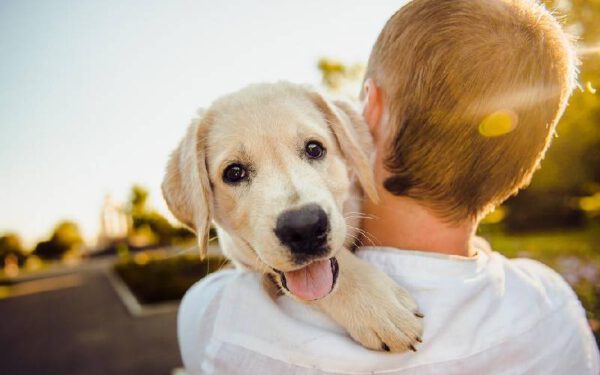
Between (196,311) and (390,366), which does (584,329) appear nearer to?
(390,366)

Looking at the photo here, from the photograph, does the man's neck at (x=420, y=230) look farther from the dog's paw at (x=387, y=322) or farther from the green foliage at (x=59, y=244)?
the green foliage at (x=59, y=244)

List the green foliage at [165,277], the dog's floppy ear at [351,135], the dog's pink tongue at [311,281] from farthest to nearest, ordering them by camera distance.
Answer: the green foliage at [165,277] < the dog's floppy ear at [351,135] < the dog's pink tongue at [311,281]

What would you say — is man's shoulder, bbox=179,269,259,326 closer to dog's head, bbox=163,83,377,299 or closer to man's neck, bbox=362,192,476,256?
dog's head, bbox=163,83,377,299

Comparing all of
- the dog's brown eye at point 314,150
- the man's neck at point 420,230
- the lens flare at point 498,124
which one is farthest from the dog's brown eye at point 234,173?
the lens flare at point 498,124

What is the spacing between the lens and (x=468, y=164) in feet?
7.47

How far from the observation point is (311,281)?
2.33 m

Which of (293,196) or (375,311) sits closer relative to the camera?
(375,311)

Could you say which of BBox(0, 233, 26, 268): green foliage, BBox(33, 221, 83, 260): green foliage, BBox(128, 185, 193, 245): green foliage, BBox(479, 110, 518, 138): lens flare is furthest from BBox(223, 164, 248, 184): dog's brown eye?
BBox(33, 221, 83, 260): green foliage

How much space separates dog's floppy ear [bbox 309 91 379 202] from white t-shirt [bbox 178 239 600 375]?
0.42 m

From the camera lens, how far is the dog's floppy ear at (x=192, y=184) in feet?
9.45

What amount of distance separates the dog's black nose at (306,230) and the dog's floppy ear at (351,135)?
1.21 feet

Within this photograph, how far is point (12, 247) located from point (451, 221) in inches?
2342

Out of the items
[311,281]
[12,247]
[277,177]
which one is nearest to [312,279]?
[311,281]

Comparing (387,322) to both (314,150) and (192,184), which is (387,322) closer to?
(314,150)
